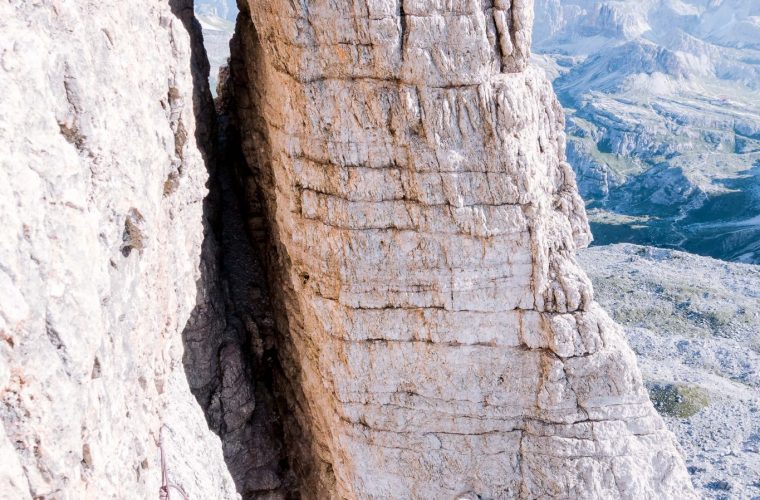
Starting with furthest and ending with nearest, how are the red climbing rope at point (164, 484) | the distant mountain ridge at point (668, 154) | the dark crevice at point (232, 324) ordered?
the distant mountain ridge at point (668, 154), the dark crevice at point (232, 324), the red climbing rope at point (164, 484)

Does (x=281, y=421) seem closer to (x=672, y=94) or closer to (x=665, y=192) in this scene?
(x=665, y=192)

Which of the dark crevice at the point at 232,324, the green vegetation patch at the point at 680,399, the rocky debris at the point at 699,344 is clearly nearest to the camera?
the dark crevice at the point at 232,324

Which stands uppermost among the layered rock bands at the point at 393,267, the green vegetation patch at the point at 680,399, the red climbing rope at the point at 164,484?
the layered rock bands at the point at 393,267

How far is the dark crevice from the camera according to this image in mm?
15305

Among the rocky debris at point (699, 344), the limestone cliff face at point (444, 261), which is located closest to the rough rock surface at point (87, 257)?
the limestone cliff face at point (444, 261)

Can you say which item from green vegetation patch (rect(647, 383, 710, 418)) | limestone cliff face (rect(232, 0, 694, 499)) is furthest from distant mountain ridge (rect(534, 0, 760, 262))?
limestone cliff face (rect(232, 0, 694, 499))

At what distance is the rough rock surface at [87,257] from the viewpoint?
18.7ft

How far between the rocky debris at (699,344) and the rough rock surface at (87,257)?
27.9 meters

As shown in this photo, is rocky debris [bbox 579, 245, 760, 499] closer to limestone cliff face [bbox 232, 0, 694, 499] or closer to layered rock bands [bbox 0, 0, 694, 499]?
limestone cliff face [bbox 232, 0, 694, 499]

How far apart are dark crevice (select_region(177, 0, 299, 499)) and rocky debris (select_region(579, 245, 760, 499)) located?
22.3 m

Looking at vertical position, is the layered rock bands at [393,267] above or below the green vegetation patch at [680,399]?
above

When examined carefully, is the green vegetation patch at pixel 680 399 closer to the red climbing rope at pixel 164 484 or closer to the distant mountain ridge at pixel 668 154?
the red climbing rope at pixel 164 484

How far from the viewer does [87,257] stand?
6.83m

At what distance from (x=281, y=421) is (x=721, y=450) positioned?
25381 millimetres
